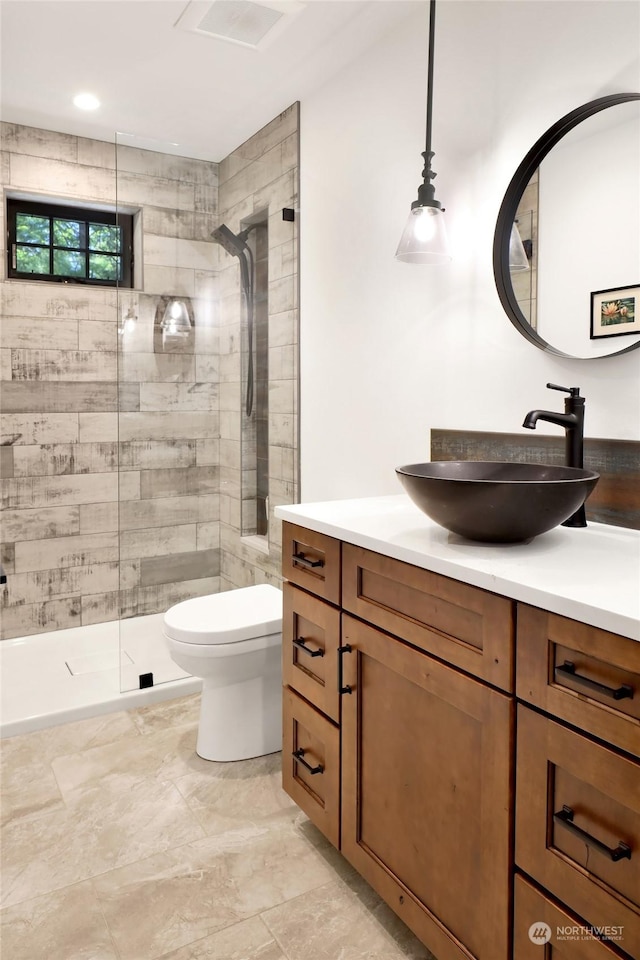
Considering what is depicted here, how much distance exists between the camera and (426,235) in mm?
1996

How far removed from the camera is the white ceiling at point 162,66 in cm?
A: 230

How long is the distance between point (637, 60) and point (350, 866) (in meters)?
2.10

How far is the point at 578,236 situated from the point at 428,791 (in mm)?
1347

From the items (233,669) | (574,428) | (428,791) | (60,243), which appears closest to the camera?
(428,791)

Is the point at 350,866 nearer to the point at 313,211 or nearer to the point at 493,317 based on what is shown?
the point at 493,317

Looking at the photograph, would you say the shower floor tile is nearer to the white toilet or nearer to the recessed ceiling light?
the white toilet

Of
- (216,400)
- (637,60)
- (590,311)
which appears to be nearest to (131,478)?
(216,400)

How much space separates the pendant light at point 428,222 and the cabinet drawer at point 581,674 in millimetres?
1264

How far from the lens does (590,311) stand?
1673 millimetres

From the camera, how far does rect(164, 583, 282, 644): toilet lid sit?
220cm

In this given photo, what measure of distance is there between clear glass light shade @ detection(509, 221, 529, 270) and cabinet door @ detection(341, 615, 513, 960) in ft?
3.49

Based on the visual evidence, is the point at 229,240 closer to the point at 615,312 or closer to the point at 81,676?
the point at 615,312

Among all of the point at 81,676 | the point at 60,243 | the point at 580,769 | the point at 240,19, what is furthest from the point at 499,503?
the point at 60,243

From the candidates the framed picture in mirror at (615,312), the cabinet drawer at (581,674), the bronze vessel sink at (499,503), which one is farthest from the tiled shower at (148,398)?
the cabinet drawer at (581,674)
